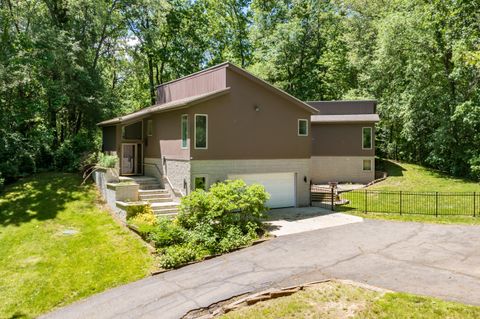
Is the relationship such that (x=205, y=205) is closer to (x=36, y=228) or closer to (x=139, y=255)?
(x=139, y=255)

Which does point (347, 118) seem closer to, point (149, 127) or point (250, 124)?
point (250, 124)

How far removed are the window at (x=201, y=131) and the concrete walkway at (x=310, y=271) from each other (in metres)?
5.99

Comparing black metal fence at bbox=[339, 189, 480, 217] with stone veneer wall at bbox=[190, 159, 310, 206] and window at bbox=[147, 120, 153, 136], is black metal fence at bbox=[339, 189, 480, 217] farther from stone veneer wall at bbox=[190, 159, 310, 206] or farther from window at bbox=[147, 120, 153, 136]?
window at bbox=[147, 120, 153, 136]

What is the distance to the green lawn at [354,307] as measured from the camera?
24.4ft

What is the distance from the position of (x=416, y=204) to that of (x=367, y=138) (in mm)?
9190

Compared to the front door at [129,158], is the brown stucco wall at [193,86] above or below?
above

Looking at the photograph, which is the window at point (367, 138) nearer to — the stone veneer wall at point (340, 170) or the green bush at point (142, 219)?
the stone veneer wall at point (340, 170)

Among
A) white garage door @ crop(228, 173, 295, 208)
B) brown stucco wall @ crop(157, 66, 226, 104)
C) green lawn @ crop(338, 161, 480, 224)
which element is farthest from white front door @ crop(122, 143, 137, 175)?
green lawn @ crop(338, 161, 480, 224)

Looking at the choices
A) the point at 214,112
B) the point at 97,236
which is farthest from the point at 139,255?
the point at 214,112

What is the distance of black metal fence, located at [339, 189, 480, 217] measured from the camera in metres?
18.4

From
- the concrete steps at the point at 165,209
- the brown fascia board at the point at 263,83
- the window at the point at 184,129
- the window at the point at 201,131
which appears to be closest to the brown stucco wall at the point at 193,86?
the brown fascia board at the point at 263,83

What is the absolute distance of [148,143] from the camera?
21.3m

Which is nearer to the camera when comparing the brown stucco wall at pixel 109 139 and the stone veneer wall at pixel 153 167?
the stone veneer wall at pixel 153 167

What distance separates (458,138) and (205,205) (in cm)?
2501
